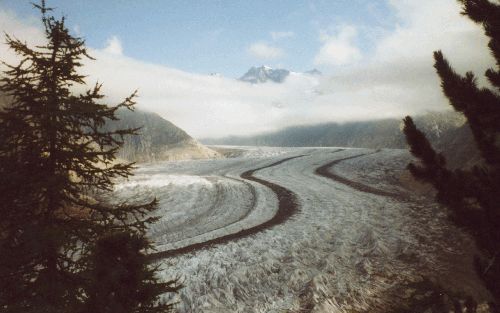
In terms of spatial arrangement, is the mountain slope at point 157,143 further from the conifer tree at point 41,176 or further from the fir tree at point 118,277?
the fir tree at point 118,277

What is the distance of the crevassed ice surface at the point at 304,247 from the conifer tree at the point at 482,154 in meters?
4.31

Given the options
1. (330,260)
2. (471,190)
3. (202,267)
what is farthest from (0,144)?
(330,260)

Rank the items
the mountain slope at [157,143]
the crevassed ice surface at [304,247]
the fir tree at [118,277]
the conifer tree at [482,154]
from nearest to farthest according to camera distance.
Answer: the conifer tree at [482,154] → the fir tree at [118,277] → the crevassed ice surface at [304,247] → the mountain slope at [157,143]

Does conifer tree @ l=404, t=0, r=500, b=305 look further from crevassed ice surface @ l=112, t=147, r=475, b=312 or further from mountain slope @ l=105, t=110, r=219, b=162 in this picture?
mountain slope @ l=105, t=110, r=219, b=162

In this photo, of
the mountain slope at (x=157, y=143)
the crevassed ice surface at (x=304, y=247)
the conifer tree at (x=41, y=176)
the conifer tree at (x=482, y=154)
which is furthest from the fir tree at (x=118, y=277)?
the mountain slope at (x=157, y=143)

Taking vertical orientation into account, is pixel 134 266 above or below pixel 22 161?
below

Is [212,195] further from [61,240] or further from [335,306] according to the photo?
[61,240]

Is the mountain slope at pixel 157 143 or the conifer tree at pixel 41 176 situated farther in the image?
the mountain slope at pixel 157 143

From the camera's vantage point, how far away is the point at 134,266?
5117mm

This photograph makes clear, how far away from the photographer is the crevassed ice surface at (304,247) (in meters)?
11.2

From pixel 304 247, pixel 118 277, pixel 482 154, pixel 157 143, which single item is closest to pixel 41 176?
pixel 118 277

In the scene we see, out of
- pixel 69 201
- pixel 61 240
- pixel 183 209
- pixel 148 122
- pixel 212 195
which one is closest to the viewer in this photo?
pixel 61 240

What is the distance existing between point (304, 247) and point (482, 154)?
1067 centimetres

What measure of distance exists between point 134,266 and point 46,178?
2544 millimetres
